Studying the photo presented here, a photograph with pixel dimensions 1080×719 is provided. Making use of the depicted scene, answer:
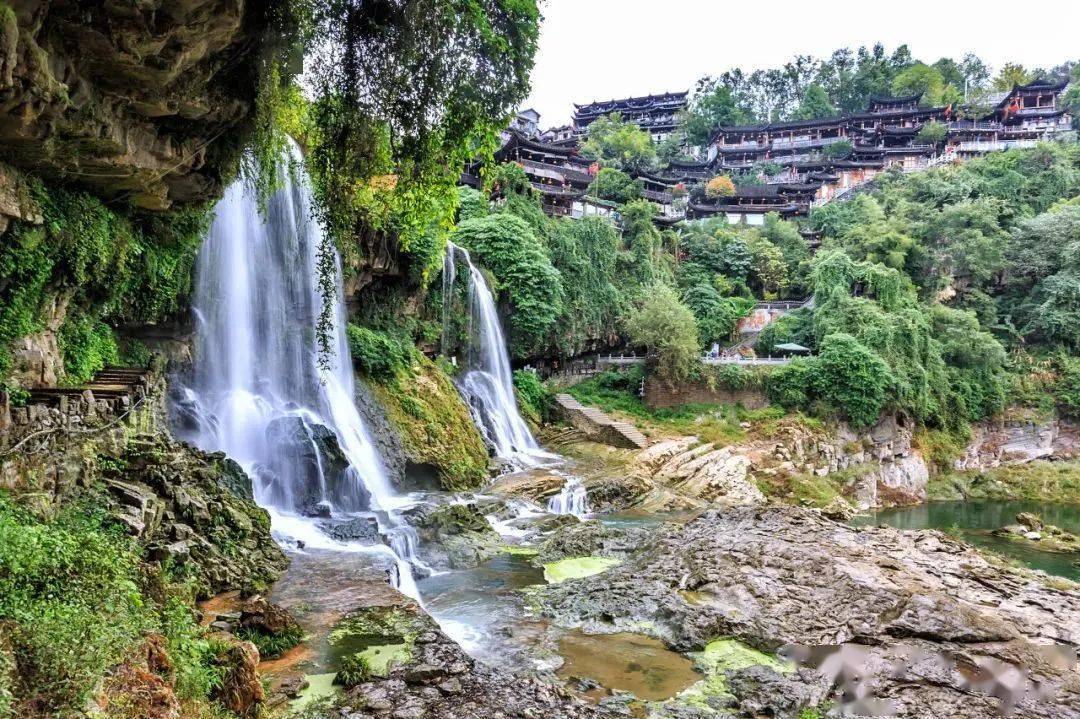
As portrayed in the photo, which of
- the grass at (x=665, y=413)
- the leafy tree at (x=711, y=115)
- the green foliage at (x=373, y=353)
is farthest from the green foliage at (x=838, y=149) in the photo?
the green foliage at (x=373, y=353)

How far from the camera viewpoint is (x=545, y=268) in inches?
1102

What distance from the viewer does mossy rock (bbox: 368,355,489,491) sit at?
18172 millimetres

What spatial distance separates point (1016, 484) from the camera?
27938mm

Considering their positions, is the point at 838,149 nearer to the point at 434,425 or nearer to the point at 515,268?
the point at 515,268

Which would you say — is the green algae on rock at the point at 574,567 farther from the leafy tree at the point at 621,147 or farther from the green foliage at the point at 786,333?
the leafy tree at the point at 621,147

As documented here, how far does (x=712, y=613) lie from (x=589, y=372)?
74.4 feet

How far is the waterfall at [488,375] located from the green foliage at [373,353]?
419 centimetres

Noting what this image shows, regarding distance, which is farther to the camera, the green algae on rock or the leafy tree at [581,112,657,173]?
the leafy tree at [581,112,657,173]

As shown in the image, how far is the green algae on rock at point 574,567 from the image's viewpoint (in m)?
12.4

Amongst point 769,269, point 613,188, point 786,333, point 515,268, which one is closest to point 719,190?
point 613,188

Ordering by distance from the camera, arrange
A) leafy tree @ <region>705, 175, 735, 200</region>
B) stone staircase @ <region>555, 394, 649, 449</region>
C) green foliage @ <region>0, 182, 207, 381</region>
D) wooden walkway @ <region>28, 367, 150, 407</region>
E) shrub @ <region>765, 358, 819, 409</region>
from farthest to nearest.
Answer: leafy tree @ <region>705, 175, 735, 200</region> < shrub @ <region>765, 358, 819, 409</region> < stone staircase @ <region>555, 394, 649, 449</region> < green foliage @ <region>0, 182, 207, 381</region> < wooden walkway @ <region>28, 367, 150, 407</region>

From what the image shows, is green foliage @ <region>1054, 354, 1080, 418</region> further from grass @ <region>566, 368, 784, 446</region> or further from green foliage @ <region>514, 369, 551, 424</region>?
green foliage @ <region>514, 369, 551, 424</region>

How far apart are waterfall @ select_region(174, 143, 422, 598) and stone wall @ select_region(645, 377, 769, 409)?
1609cm

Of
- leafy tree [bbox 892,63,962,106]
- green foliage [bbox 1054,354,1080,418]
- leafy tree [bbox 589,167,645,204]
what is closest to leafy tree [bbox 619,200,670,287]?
leafy tree [bbox 589,167,645,204]
